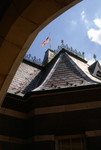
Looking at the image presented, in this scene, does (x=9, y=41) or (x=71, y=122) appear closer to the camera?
(x=9, y=41)

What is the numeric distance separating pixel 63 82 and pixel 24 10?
7.25 metres

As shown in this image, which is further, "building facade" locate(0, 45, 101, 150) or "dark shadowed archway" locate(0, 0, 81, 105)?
"building facade" locate(0, 45, 101, 150)

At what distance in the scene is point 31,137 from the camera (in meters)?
7.51

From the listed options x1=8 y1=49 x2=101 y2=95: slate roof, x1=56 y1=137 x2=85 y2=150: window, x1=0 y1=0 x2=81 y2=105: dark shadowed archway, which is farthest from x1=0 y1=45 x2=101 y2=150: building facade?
x1=0 y1=0 x2=81 y2=105: dark shadowed archway

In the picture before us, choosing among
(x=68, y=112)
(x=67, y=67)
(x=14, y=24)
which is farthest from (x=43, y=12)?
(x=67, y=67)

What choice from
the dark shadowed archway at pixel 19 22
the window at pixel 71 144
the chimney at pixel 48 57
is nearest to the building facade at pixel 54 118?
the window at pixel 71 144

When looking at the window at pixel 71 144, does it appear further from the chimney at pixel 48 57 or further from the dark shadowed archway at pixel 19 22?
the chimney at pixel 48 57

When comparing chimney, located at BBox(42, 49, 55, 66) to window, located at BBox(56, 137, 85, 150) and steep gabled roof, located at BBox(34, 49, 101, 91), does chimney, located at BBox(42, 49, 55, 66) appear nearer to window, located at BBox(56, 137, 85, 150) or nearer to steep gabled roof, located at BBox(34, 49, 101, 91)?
steep gabled roof, located at BBox(34, 49, 101, 91)

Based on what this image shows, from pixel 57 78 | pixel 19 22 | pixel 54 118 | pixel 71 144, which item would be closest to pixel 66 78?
pixel 57 78

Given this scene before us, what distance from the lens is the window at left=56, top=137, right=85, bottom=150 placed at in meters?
6.89

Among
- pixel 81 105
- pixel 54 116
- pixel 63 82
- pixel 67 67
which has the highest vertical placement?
pixel 67 67

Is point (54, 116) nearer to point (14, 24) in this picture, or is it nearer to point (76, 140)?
point (76, 140)

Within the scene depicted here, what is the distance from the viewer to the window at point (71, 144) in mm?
6895

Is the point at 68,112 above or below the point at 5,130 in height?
above
